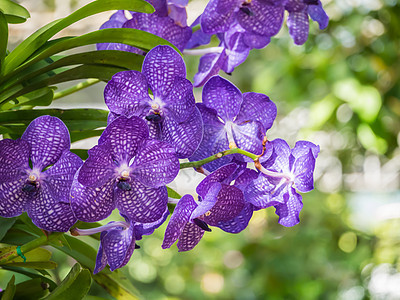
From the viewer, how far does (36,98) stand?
0.38 metres

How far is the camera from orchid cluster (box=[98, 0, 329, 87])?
349 mm

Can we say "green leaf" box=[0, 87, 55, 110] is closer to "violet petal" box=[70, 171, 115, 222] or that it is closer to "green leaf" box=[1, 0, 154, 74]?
"green leaf" box=[1, 0, 154, 74]

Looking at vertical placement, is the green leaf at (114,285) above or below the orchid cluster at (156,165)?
below

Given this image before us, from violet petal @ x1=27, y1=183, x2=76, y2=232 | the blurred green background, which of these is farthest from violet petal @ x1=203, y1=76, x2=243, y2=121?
the blurred green background

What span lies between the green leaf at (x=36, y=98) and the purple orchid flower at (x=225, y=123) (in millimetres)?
138

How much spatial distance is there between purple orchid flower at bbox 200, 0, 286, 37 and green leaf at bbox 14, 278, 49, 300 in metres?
0.23

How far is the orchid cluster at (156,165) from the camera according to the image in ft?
0.83

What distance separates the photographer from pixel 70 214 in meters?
0.27

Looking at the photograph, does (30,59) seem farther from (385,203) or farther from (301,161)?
(385,203)

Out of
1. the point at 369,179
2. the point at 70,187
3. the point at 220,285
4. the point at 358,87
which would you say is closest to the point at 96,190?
the point at 70,187

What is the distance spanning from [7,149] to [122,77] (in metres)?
0.08

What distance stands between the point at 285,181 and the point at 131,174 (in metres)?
0.10

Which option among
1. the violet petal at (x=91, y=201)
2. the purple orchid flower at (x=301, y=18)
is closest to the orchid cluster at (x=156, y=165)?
the violet petal at (x=91, y=201)

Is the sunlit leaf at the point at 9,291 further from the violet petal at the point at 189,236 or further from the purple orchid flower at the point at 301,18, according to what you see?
the purple orchid flower at the point at 301,18
